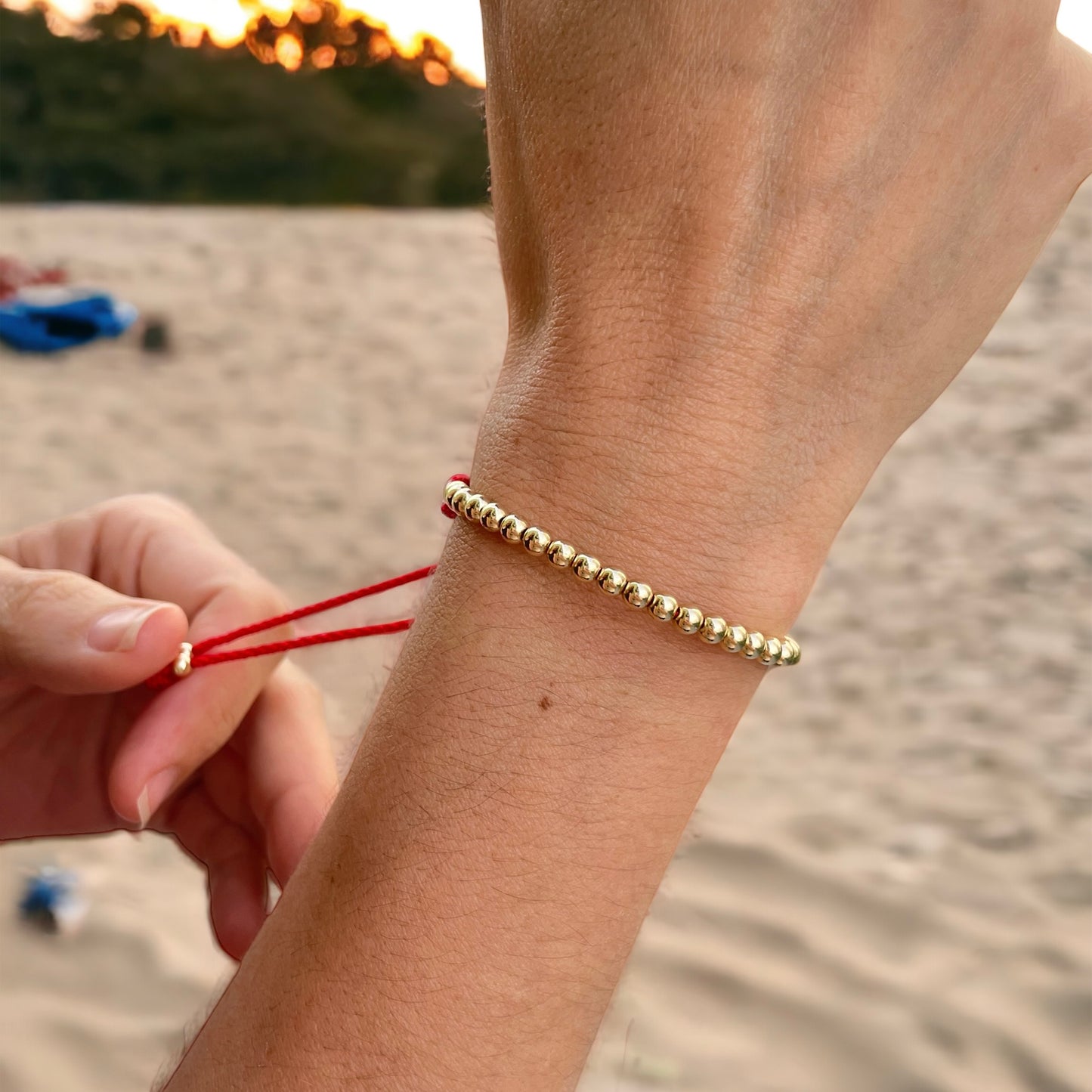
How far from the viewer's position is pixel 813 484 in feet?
2.26

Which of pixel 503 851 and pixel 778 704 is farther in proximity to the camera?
pixel 778 704

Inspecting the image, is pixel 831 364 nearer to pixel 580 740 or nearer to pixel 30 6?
pixel 580 740

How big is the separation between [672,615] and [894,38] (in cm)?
36

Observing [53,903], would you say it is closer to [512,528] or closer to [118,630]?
[118,630]

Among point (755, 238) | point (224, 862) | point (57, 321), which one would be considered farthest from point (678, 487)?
point (57, 321)

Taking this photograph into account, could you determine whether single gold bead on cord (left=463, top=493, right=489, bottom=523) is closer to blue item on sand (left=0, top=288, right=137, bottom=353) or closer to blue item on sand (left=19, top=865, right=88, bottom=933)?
blue item on sand (left=19, top=865, right=88, bottom=933)

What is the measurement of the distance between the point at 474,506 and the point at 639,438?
0.12 meters

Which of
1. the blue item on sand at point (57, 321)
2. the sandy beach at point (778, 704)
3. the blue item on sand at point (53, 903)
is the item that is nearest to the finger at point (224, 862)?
the sandy beach at point (778, 704)

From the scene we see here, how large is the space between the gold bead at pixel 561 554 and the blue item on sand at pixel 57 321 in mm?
7145

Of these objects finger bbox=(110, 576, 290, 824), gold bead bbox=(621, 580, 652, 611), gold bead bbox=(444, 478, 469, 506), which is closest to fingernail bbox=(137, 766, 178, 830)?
finger bbox=(110, 576, 290, 824)

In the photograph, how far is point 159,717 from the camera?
112 centimetres

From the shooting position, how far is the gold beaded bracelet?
2.19ft

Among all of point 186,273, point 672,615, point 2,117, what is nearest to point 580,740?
point 672,615

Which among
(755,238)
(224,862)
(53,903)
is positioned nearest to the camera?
(755,238)
